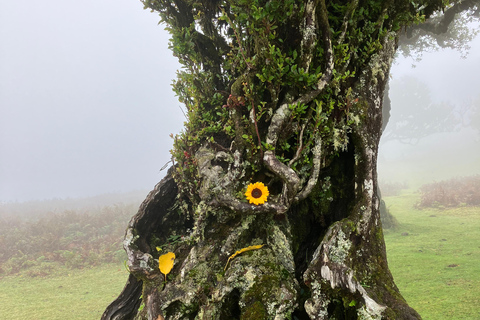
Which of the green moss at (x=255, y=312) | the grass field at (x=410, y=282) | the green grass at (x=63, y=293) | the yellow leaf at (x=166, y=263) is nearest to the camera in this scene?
the green moss at (x=255, y=312)

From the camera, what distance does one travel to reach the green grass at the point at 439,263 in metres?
5.18

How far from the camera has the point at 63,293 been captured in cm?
843

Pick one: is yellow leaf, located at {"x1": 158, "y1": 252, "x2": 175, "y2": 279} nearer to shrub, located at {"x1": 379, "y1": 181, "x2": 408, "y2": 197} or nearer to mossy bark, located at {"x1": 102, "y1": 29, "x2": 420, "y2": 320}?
mossy bark, located at {"x1": 102, "y1": 29, "x2": 420, "y2": 320}

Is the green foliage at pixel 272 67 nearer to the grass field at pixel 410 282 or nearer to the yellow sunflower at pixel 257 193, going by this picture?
the yellow sunflower at pixel 257 193

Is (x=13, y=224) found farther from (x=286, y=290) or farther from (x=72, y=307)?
(x=286, y=290)

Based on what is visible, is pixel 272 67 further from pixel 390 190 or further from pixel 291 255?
pixel 390 190

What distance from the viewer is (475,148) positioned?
185 feet

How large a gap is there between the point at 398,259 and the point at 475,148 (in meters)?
63.9

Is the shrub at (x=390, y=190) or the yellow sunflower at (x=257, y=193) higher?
the yellow sunflower at (x=257, y=193)

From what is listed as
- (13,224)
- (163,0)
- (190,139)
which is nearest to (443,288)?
(190,139)

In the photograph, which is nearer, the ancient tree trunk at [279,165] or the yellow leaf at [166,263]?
the ancient tree trunk at [279,165]

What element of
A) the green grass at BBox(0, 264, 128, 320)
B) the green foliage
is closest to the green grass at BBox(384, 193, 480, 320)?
the green foliage

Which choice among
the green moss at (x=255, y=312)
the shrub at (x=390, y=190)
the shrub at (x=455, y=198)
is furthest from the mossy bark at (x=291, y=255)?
the shrub at (x=390, y=190)

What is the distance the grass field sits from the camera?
215 inches
